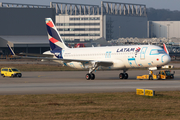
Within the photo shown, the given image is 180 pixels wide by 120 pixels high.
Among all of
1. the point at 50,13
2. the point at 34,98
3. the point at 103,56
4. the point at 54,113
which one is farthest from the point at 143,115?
the point at 50,13

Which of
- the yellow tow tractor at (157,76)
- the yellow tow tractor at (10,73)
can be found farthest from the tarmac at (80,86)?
the yellow tow tractor at (10,73)

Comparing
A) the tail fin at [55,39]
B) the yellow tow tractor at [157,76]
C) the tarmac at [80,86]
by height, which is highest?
the tail fin at [55,39]

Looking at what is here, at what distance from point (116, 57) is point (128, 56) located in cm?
199

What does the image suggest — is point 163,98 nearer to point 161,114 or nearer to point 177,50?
point 161,114

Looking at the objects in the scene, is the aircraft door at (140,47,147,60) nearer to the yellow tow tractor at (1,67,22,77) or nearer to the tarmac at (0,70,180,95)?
the tarmac at (0,70,180,95)

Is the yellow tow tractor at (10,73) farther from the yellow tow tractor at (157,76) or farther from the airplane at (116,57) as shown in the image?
the yellow tow tractor at (157,76)

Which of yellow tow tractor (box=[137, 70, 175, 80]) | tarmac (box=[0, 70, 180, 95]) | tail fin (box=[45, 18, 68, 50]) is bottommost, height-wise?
tarmac (box=[0, 70, 180, 95])

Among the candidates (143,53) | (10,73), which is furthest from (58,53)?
(143,53)

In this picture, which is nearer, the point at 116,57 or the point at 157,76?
the point at 157,76

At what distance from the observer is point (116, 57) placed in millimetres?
42219

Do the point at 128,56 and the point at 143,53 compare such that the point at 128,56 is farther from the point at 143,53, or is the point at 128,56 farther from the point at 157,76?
the point at 157,76

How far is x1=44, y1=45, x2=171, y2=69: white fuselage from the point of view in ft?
128

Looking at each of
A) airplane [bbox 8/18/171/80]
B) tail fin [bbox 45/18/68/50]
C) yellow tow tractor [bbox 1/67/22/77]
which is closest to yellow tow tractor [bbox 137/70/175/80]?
airplane [bbox 8/18/171/80]

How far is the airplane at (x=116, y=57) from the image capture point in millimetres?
39344
